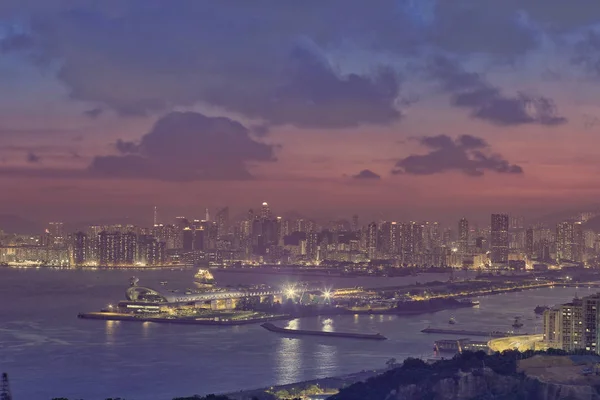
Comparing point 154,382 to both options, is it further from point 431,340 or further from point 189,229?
point 189,229

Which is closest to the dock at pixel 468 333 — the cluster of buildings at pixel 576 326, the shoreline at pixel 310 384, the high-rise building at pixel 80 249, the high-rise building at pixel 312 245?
the cluster of buildings at pixel 576 326

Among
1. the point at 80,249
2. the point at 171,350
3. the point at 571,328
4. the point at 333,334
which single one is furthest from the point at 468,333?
the point at 80,249

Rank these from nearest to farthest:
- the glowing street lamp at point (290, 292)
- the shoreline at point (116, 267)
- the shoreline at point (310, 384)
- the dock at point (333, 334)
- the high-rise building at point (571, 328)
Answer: the shoreline at point (310, 384), the high-rise building at point (571, 328), the dock at point (333, 334), the glowing street lamp at point (290, 292), the shoreline at point (116, 267)

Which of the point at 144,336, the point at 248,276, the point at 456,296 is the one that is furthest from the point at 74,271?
the point at 144,336

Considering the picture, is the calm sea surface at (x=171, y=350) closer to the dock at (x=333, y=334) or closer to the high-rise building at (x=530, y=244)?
the dock at (x=333, y=334)

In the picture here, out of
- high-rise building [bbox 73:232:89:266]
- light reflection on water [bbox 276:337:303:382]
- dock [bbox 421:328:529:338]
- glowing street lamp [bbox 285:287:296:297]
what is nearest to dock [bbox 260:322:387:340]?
light reflection on water [bbox 276:337:303:382]

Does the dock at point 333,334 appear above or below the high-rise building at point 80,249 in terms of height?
below
